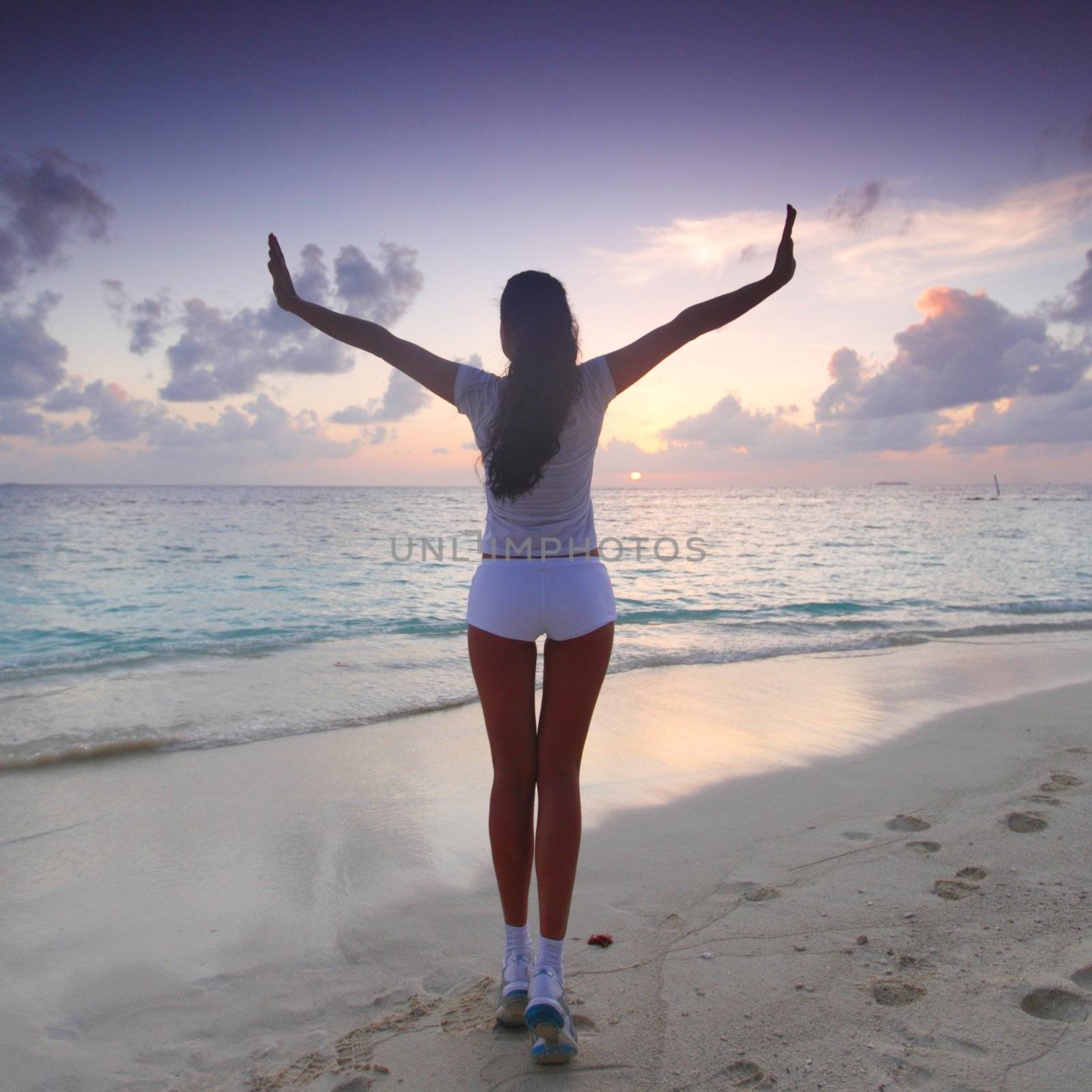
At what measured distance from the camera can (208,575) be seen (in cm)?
1812

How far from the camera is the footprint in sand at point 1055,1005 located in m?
2.21

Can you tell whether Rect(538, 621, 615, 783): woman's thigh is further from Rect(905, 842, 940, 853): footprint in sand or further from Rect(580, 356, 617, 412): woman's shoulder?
Rect(905, 842, 940, 853): footprint in sand

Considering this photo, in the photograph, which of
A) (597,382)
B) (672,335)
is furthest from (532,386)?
(672,335)

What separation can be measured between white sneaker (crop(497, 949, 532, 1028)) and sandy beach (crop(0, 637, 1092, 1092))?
2.4 inches

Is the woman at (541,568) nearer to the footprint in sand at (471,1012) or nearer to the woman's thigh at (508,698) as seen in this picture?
the woman's thigh at (508,698)

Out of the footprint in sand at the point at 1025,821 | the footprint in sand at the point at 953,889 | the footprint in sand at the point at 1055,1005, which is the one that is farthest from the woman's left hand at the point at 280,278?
the footprint in sand at the point at 1025,821

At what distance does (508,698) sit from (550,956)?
2.61 feet

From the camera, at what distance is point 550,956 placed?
230cm

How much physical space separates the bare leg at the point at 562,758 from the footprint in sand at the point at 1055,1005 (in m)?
1.41

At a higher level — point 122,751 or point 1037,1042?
point 1037,1042

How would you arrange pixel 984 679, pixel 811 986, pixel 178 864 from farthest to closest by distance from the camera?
pixel 984 679 < pixel 178 864 < pixel 811 986

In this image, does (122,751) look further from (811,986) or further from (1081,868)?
(1081,868)

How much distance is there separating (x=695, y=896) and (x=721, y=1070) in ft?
3.94

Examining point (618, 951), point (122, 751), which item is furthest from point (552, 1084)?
point (122, 751)
